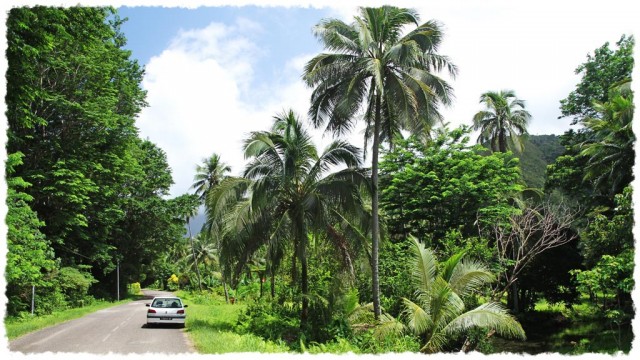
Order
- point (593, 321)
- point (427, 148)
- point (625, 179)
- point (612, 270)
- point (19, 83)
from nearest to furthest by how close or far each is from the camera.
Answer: point (19, 83) < point (612, 270) < point (625, 179) < point (593, 321) < point (427, 148)

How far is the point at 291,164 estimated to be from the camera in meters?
17.0

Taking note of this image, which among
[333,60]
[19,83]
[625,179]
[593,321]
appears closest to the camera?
[19,83]

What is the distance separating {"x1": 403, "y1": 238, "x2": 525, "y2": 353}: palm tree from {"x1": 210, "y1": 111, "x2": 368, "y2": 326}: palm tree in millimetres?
3444

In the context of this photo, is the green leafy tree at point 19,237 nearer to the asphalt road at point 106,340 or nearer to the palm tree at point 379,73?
the asphalt road at point 106,340

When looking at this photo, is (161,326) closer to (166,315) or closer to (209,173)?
(166,315)

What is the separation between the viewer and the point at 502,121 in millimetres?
35906

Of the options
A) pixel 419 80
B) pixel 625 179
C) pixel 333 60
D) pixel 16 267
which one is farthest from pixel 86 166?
pixel 625 179

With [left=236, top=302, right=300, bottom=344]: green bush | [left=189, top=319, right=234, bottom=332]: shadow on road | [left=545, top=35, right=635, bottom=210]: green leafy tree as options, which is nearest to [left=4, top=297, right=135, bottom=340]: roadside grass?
[left=189, top=319, right=234, bottom=332]: shadow on road

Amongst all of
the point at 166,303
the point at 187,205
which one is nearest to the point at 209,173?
the point at 187,205

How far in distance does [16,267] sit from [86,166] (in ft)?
40.6

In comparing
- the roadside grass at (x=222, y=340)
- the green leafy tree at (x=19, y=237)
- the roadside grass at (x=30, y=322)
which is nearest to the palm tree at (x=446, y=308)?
the roadside grass at (x=222, y=340)

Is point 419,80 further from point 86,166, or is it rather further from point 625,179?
point 86,166

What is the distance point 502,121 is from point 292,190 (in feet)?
76.8

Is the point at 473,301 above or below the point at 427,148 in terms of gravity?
below
